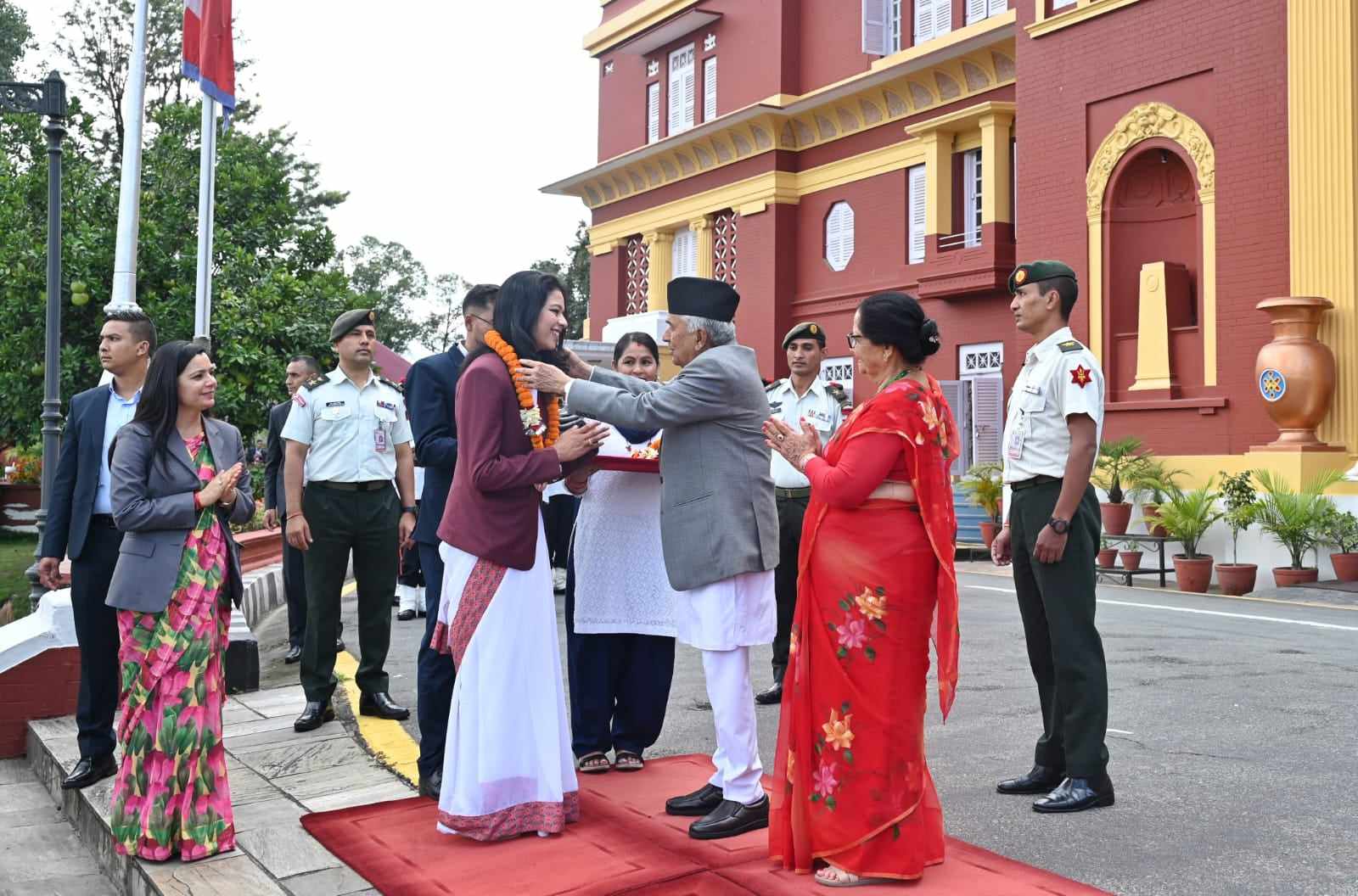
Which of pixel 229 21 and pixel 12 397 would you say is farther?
pixel 12 397

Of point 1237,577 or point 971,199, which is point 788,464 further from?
point 971,199

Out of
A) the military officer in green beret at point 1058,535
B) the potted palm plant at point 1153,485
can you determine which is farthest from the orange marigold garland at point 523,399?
the potted palm plant at point 1153,485

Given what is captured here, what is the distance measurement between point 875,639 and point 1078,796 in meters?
1.32

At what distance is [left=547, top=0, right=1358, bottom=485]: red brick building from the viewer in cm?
1473

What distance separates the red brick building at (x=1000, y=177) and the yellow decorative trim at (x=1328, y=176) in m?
0.03

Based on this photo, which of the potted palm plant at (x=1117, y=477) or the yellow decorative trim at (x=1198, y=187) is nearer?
the potted palm plant at (x=1117, y=477)

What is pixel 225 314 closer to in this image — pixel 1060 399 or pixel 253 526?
pixel 253 526

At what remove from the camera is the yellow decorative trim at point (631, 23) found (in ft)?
86.0

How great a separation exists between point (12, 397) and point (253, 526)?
12.1 ft

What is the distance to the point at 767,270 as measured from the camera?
2416 centimetres

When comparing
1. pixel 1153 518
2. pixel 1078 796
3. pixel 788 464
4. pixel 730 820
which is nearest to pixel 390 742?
pixel 730 820

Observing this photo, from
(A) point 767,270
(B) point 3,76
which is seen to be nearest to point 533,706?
(A) point 767,270

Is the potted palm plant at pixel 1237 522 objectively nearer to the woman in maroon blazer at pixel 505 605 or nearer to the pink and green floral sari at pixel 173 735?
the woman in maroon blazer at pixel 505 605

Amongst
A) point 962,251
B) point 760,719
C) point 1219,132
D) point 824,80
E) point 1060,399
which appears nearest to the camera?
point 1060,399
